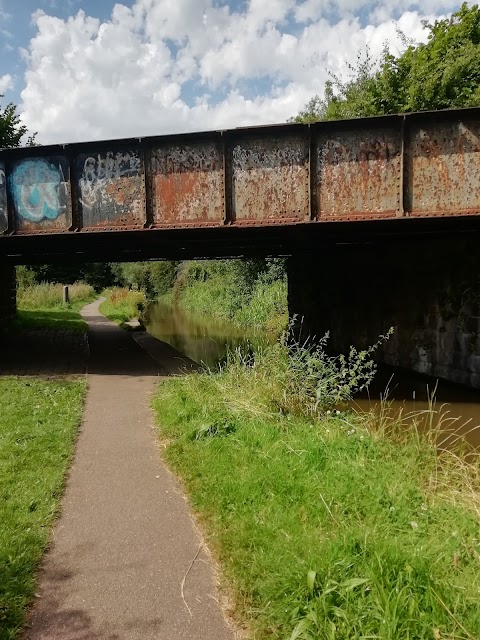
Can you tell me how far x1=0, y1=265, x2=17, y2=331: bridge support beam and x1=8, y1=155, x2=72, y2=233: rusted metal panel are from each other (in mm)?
7190

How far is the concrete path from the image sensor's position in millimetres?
2529

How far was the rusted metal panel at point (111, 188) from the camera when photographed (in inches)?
356

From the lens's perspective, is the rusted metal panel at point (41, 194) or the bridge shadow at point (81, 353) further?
the bridge shadow at point (81, 353)

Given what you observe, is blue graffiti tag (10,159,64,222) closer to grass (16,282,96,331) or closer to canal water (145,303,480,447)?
canal water (145,303,480,447)

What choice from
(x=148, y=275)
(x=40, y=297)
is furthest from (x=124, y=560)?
(x=148, y=275)

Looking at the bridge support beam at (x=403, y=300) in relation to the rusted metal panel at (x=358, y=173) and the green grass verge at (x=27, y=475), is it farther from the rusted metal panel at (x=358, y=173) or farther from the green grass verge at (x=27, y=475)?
the green grass verge at (x=27, y=475)

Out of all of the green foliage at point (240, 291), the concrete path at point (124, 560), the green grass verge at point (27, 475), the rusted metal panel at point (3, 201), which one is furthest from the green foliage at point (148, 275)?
the concrete path at point (124, 560)

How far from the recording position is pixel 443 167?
26.6 feet

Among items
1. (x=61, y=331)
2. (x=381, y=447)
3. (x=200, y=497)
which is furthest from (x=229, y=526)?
(x=61, y=331)

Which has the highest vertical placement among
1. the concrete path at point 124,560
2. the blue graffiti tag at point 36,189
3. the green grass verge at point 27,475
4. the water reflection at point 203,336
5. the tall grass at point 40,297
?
the blue graffiti tag at point 36,189

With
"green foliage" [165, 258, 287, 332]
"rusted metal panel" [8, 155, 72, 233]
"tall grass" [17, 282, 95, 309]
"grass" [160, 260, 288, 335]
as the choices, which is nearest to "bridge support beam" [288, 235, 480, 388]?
"grass" [160, 260, 288, 335]

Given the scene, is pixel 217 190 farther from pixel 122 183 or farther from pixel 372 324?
pixel 372 324

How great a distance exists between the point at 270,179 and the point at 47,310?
1900 centimetres

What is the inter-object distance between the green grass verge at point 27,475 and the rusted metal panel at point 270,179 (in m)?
4.49
